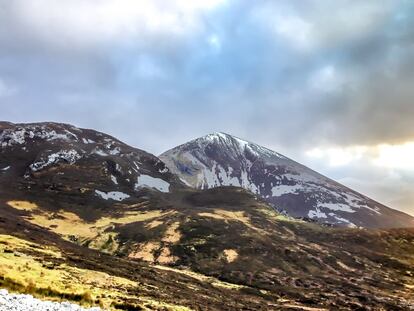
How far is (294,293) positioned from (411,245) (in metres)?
105

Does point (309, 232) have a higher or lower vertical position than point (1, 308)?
higher

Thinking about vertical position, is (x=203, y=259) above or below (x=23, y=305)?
above

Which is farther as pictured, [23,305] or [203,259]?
[203,259]

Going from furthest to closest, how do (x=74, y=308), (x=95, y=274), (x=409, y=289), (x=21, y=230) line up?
(x=409, y=289) < (x=21, y=230) < (x=95, y=274) < (x=74, y=308)

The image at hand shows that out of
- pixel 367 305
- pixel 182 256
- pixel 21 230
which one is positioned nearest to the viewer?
pixel 367 305

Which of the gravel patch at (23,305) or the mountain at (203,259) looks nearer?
the gravel patch at (23,305)

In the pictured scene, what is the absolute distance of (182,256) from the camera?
145m

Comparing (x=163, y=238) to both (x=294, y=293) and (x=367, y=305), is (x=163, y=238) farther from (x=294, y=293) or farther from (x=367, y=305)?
(x=367, y=305)

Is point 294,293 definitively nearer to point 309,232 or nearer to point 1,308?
point 309,232

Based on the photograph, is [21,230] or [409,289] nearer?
[21,230]

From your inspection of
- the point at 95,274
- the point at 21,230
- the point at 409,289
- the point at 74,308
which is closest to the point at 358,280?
the point at 409,289

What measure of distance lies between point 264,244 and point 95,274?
93.8 metres

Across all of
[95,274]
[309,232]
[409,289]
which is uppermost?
[309,232]

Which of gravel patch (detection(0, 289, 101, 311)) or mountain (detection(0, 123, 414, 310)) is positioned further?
mountain (detection(0, 123, 414, 310))
